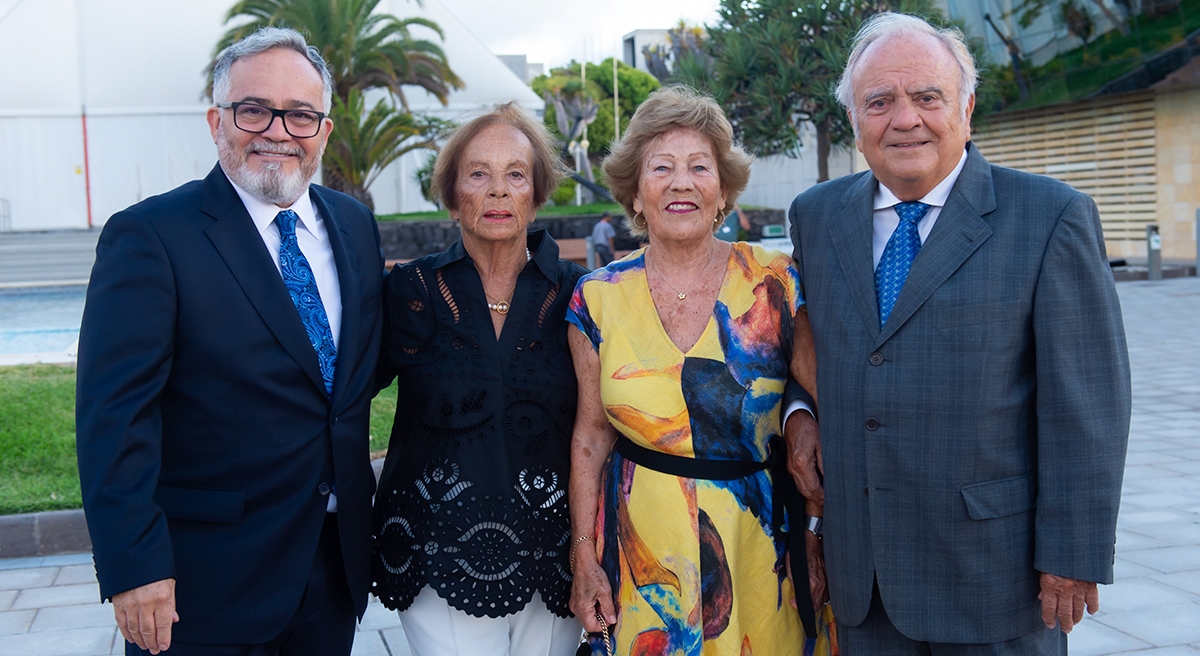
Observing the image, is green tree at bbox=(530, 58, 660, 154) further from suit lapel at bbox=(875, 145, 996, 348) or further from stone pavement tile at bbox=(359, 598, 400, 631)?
suit lapel at bbox=(875, 145, 996, 348)

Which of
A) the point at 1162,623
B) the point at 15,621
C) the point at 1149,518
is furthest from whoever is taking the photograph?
the point at 1149,518

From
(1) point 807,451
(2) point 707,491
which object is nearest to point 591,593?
(2) point 707,491

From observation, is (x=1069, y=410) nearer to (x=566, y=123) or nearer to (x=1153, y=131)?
(x=1153, y=131)

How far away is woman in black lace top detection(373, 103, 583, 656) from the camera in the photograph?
8.75ft

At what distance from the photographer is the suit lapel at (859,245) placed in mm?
2377

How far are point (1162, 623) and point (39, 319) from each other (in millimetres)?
16140

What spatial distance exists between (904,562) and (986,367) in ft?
1.73

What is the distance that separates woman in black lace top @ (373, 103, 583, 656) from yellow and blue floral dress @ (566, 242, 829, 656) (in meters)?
0.23

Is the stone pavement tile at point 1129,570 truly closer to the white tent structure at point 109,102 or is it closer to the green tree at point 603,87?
the white tent structure at point 109,102

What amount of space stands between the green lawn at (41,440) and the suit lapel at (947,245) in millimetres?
4862

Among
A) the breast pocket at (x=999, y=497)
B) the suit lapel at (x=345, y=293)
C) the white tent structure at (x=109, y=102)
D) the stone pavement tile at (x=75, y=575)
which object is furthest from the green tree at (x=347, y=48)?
the breast pocket at (x=999, y=497)

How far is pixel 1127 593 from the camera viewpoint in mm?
4426

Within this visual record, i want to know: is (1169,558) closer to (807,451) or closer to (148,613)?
(807,451)

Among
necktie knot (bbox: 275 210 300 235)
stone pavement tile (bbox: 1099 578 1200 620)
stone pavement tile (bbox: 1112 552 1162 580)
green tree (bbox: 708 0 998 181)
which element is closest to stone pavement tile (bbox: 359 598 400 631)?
stone pavement tile (bbox: 1099 578 1200 620)
